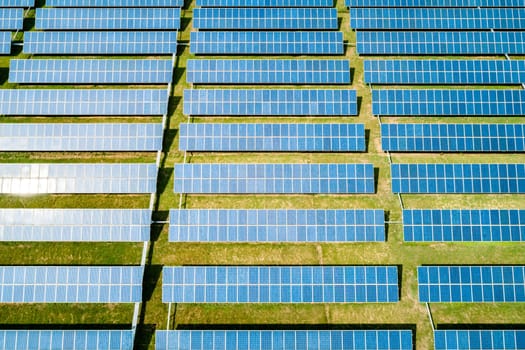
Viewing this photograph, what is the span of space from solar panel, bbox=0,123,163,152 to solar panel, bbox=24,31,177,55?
595cm

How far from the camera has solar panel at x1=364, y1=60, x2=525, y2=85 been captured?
27438 millimetres

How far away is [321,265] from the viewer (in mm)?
23969

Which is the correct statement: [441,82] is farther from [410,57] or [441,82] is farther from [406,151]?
[406,151]

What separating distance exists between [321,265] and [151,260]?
9.87 metres

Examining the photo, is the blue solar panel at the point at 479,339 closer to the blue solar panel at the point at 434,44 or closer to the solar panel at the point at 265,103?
the solar panel at the point at 265,103

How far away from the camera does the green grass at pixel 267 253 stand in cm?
2314

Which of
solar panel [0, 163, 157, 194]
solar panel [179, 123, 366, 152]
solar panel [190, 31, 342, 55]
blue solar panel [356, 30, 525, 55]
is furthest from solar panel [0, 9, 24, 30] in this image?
blue solar panel [356, 30, 525, 55]

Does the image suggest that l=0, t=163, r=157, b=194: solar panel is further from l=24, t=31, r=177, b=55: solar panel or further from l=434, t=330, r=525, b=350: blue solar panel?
l=434, t=330, r=525, b=350: blue solar panel

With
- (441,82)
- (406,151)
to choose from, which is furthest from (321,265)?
(441,82)

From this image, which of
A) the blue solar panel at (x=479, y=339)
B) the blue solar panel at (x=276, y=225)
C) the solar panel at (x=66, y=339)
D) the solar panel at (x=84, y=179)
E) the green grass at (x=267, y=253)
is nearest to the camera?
the solar panel at (x=66, y=339)

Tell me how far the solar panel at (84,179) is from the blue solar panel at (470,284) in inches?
656

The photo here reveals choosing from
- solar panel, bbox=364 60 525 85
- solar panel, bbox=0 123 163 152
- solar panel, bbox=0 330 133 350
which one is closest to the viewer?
solar panel, bbox=0 330 133 350

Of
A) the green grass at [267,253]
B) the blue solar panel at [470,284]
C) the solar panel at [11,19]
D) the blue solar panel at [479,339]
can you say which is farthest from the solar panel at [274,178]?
the solar panel at [11,19]

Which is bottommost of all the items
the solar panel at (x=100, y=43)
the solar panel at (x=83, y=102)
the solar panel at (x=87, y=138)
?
the solar panel at (x=87, y=138)
